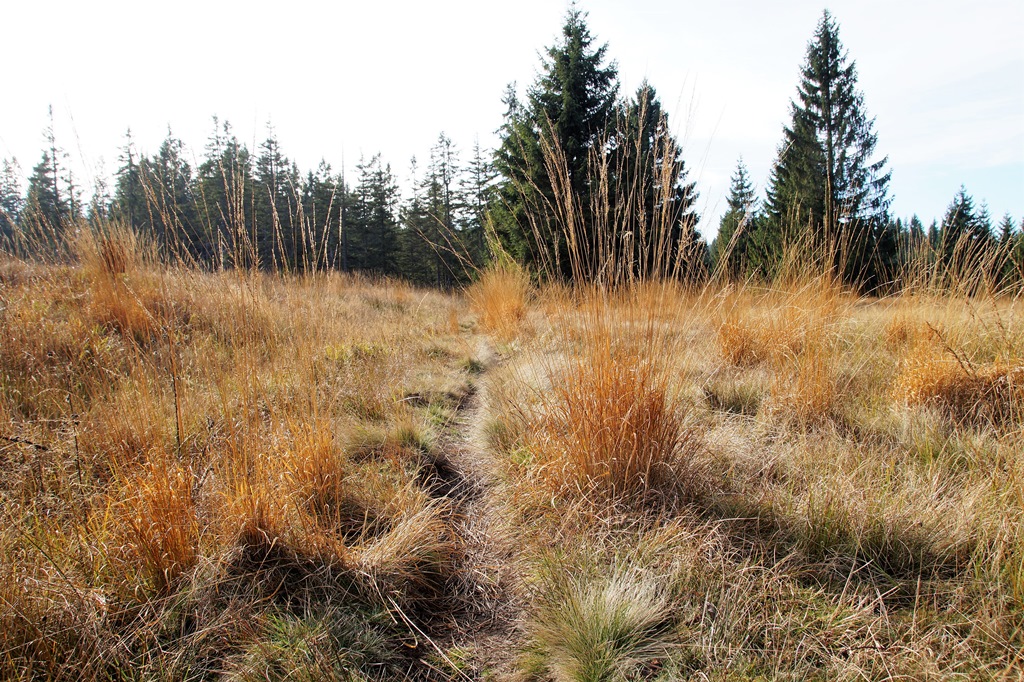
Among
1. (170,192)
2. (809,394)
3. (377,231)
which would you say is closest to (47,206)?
(170,192)

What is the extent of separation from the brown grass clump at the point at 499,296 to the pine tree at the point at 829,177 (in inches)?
131

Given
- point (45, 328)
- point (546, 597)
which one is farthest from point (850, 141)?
point (45, 328)

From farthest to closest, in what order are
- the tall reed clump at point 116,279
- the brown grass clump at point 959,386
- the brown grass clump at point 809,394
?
the tall reed clump at point 116,279, the brown grass clump at point 809,394, the brown grass clump at point 959,386

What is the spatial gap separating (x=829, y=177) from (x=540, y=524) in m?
3.29

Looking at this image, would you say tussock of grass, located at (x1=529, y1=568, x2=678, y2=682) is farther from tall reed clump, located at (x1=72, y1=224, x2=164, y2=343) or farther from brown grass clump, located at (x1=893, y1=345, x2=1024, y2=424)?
tall reed clump, located at (x1=72, y1=224, x2=164, y2=343)

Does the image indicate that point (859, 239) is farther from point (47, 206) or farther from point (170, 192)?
point (47, 206)

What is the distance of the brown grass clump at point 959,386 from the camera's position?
7.42 feet

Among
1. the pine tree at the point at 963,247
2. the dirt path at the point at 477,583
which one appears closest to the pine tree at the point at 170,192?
the dirt path at the point at 477,583

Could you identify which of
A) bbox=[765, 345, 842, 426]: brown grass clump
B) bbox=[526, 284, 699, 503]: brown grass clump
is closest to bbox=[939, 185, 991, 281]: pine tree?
bbox=[765, 345, 842, 426]: brown grass clump

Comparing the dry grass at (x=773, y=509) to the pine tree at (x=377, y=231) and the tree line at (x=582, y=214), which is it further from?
the pine tree at (x=377, y=231)

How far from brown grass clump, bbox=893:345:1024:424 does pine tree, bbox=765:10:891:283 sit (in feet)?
3.73

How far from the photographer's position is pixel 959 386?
2439mm

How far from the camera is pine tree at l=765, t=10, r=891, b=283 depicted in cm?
359

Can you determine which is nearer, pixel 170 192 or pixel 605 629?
pixel 605 629
